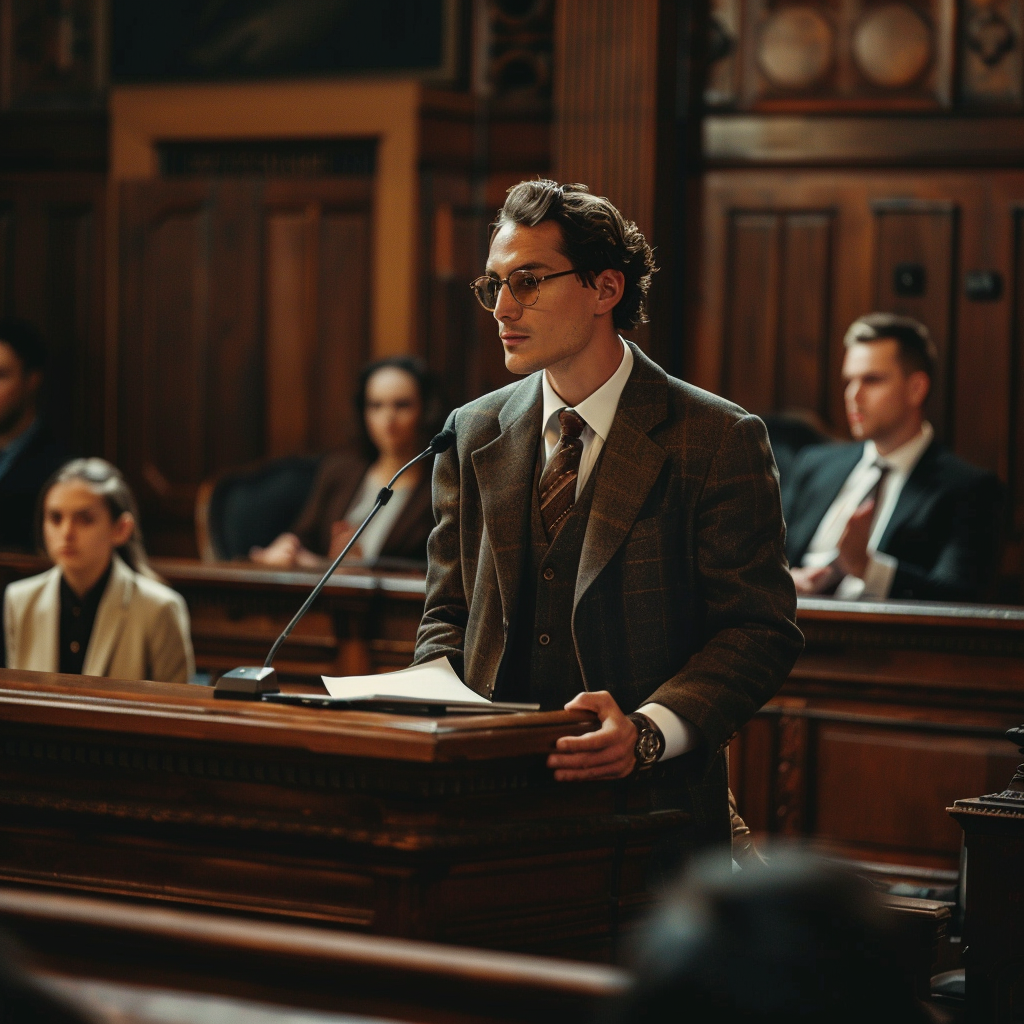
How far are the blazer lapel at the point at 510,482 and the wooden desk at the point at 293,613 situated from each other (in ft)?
6.55

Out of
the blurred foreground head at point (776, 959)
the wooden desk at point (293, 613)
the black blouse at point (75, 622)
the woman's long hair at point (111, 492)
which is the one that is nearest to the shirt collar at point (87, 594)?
the black blouse at point (75, 622)

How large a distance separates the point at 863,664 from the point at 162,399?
358cm

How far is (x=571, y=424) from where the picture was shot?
7.33 feet

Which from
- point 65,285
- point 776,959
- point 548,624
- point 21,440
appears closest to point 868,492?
point 548,624

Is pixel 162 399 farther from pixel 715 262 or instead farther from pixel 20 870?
pixel 20 870

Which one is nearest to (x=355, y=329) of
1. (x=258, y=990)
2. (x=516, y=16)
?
(x=516, y=16)

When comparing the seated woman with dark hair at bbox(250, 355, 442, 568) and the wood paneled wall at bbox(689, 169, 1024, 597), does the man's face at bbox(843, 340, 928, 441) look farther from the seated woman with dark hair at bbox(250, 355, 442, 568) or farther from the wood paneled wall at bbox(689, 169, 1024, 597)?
the seated woman with dark hair at bbox(250, 355, 442, 568)

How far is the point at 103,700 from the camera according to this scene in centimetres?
187

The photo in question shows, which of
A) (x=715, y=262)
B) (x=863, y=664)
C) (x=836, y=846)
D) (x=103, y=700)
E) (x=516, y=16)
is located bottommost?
(x=836, y=846)

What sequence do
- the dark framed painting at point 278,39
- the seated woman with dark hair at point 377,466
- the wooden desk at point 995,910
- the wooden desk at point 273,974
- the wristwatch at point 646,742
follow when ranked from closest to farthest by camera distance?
the wooden desk at point 273,974 < the wristwatch at point 646,742 < the wooden desk at point 995,910 < the seated woman with dark hair at point 377,466 < the dark framed painting at point 278,39

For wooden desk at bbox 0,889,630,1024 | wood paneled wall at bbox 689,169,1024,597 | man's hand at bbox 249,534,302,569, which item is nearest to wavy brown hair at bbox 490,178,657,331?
wooden desk at bbox 0,889,630,1024

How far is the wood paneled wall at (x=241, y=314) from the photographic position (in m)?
6.33

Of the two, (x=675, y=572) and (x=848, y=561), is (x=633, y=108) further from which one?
(x=675, y=572)

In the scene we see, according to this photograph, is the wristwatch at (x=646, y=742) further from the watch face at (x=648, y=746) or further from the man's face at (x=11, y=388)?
the man's face at (x=11, y=388)
